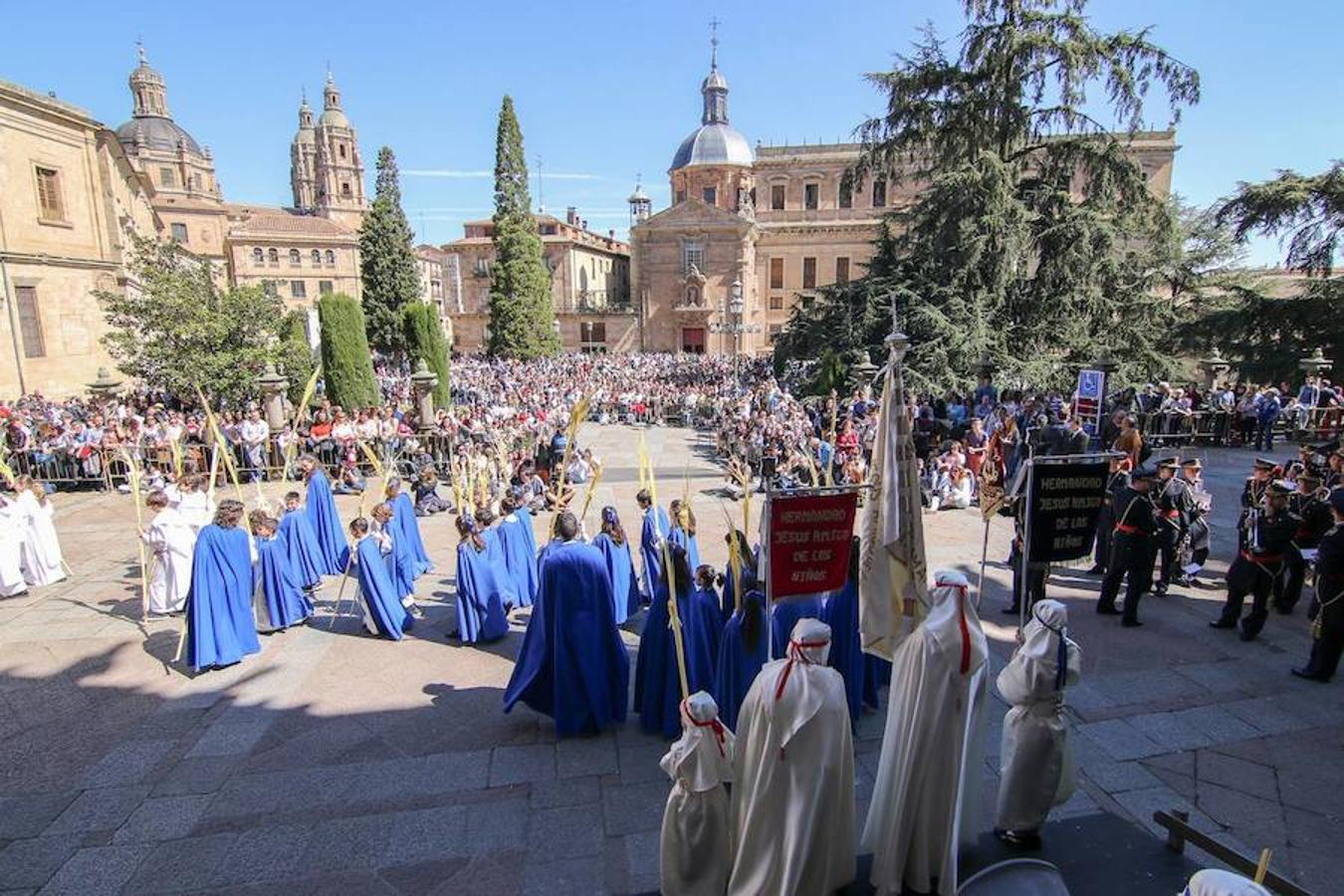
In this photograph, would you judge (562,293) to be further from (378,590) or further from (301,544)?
(378,590)

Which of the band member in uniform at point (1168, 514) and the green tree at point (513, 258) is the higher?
the green tree at point (513, 258)

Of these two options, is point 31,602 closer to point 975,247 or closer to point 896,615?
point 896,615

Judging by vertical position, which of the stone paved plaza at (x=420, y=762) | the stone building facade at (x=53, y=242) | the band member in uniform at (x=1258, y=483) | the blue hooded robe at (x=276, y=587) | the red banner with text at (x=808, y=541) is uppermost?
the stone building facade at (x=53, y=242)

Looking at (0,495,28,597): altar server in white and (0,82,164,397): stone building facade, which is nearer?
(0,495,28,597): altar server in white

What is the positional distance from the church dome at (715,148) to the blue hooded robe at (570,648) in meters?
55.9

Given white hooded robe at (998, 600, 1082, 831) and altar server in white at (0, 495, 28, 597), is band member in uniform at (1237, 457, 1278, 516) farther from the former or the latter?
altar server in white at (0, 495, 28, 597)

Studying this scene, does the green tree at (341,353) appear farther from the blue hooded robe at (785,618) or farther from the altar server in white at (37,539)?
the blue hooded robe at (785,618)

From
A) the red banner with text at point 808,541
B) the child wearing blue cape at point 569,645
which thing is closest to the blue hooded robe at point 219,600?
the child wearing blue cape at point 569,645

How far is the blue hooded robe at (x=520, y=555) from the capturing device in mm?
8453

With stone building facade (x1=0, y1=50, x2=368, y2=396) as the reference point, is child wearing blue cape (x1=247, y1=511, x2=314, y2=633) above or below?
Result: below

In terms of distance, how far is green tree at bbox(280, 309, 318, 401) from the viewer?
2153 centimetres

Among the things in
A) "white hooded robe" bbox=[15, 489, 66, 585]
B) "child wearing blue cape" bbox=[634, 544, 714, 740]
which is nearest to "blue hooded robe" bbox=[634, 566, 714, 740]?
"child wearing blue cape" bbox=[634, 544, 714, 740]

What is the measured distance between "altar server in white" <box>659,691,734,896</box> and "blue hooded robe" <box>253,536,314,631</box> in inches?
238

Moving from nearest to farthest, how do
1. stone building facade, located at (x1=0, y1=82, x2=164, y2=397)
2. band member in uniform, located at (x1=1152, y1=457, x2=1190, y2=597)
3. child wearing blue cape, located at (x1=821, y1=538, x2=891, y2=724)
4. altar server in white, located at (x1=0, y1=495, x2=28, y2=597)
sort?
child wearing blue cape, located at (x1=821, y1=538, x2=891, y2=724), band member in uniform, located at (x1=1152, y1=457, x2=1190, y2=597), altar server in white, located at (x1=0, y1=495, x2=28, y2=597), stone building facade, located at (x1=0, y1=82, x2=164, y2=397)
